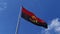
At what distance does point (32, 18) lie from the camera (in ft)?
99.1

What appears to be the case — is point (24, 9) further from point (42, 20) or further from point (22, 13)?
point (42, 20)

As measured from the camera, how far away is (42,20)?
100ft

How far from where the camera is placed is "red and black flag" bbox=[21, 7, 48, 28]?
97.2 feet

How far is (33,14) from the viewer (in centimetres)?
3039

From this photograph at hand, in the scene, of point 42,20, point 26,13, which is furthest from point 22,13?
point 42,20

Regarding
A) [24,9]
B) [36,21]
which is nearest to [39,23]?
[36,21]

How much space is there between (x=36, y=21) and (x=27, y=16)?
1345mm

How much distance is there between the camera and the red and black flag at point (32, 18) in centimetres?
2963

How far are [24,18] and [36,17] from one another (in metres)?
1.83

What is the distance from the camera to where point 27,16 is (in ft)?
97.2

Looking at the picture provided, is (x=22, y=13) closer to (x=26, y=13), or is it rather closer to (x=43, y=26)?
(x=26, y=13)

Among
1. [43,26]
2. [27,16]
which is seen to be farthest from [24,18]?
[43,26]

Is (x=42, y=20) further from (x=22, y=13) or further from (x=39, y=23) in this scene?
(x=22, y=13)

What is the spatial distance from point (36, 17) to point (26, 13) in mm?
1442
